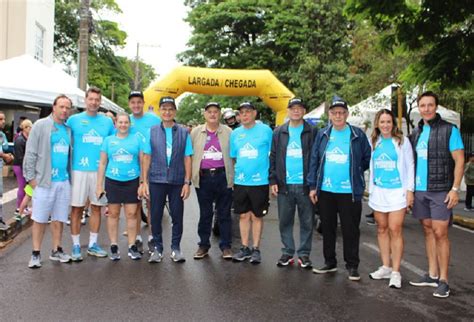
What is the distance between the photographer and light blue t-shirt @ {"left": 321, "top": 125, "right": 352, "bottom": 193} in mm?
5934

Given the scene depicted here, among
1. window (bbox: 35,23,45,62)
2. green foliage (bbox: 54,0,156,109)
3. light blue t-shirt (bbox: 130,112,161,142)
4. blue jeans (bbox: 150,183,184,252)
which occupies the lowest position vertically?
blue jeans (bbox: 150,183,184,252)

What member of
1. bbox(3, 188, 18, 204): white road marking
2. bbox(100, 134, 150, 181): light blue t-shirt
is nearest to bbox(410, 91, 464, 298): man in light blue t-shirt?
bbox(100, 134, 150, 181): light blue t-shirt

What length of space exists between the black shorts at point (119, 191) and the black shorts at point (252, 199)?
4.23ft

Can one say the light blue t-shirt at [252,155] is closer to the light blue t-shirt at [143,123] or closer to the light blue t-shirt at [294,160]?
the light blue t-shirt at [294,160]

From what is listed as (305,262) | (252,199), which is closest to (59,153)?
(252,199)

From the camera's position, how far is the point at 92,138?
6.46 meters

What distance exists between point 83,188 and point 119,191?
46cm

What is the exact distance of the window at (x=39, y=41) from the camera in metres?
23.9

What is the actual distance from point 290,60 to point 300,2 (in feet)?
11.0

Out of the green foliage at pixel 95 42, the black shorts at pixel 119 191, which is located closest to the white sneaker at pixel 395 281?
the black shorts at pixel 119 191

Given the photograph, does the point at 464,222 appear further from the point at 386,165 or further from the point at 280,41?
the point at 280,41

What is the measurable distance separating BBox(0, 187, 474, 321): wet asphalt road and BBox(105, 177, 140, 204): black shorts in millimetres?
771

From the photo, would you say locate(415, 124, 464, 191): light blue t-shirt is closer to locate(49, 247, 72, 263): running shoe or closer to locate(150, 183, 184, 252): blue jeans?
locate(150, 183, 184, 252): blue jeans

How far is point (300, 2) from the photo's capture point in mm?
25562
